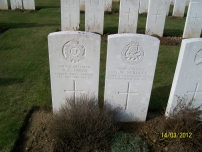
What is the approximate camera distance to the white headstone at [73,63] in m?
3.48

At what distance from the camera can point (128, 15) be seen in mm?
8773

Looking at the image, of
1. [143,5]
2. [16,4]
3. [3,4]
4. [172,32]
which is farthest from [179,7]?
[3,4]

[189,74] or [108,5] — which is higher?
[108,5]

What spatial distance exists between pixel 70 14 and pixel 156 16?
370 centimetres

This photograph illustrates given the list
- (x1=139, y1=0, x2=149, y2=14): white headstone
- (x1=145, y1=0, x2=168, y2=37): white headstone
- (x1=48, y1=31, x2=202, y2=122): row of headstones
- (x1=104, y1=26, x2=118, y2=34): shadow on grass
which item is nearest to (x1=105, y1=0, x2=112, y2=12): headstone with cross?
(x1=139, y1=0, x2=149, y2=14): white headstone

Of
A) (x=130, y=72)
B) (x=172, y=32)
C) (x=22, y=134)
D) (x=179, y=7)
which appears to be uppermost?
(x=179, y=7)

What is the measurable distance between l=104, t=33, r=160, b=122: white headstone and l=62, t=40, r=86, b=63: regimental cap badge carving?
1.52 feet

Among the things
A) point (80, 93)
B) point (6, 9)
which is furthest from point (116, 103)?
point (6, 9)

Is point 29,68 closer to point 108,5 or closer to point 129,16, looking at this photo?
point 129,16

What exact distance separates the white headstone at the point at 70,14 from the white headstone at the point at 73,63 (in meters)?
5.65

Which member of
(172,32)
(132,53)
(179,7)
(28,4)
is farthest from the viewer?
(179,7)

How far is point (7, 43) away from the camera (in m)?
7.91
